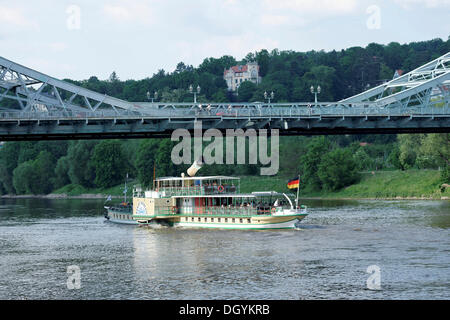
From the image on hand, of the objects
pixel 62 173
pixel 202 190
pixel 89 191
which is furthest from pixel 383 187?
pixel 62 173

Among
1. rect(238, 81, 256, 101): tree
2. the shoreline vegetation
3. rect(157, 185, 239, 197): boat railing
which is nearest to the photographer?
rect(157, 185, 239, 197): boat railing

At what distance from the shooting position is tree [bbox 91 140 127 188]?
134500 mm

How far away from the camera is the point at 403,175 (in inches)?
3939

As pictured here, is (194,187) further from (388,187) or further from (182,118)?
(388,187)

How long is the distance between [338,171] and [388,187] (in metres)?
9.86

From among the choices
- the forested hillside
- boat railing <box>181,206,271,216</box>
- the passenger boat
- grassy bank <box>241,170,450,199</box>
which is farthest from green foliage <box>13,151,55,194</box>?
boat railing <box>181,206,271,216</box>

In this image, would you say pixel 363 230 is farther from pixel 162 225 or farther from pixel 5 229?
pixel 5 229

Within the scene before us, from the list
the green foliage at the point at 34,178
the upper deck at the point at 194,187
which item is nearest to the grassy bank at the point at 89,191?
the green foliage at the point at 34,178

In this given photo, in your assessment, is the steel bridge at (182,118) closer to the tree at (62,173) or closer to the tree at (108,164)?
the tree at (108,164)

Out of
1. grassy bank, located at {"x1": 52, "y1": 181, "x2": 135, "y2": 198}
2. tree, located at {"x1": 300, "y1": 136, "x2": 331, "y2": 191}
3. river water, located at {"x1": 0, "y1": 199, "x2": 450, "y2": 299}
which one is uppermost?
tree, located at {"x1": 300, "y1": 136, "x2": 331, "y2": 191}

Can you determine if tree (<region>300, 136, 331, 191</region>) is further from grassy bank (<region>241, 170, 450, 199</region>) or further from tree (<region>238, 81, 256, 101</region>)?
tree (<region>238, 81, 256, 101</region>)

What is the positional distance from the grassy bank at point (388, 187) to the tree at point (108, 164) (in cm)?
3231

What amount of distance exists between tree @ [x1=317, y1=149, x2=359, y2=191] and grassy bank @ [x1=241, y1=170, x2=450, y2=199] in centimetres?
133

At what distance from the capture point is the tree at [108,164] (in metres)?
134
